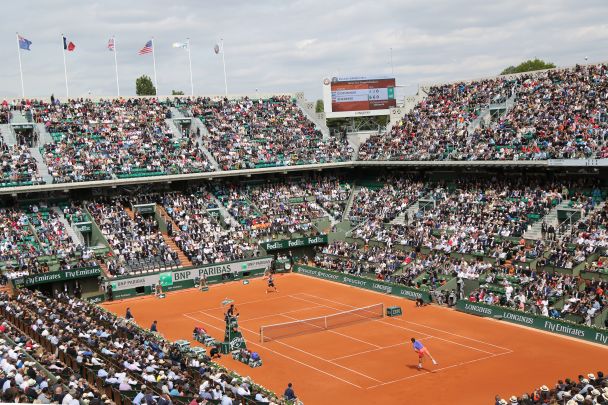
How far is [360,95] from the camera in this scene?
236 ft

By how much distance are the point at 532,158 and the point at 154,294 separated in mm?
29402

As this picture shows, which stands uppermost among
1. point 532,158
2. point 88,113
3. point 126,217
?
point 88,113

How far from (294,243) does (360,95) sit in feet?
66.5

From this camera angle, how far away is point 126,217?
5734 cm


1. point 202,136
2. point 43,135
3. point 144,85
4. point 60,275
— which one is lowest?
point 60,275

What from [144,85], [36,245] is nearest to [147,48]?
[36,245]

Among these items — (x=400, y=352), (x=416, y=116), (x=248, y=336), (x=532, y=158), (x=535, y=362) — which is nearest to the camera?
(x=535, y=362)

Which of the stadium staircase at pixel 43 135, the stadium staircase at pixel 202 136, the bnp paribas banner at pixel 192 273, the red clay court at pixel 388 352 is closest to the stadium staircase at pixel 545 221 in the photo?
the red clay court at pixel 388 352

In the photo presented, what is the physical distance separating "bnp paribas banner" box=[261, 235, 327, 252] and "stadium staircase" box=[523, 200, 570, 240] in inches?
761

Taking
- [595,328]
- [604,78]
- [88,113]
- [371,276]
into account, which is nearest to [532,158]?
[604,78]

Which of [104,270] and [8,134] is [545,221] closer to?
[104,270]

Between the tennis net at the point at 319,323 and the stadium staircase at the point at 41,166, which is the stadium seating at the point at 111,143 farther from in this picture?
the tennis net at the point at 319,323

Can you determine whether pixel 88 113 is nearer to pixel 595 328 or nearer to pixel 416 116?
pixel 416 116

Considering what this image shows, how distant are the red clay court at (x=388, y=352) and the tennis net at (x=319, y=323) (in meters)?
0.64
